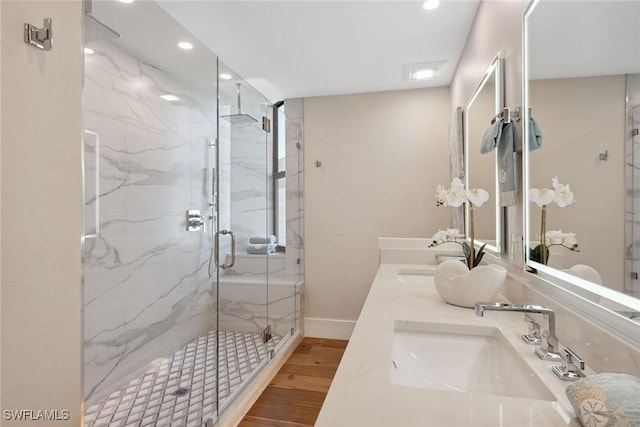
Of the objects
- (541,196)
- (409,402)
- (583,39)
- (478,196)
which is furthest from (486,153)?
(409,402)

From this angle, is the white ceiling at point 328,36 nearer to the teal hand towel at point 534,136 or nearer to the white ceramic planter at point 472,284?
the teal hand towel at point 534,136

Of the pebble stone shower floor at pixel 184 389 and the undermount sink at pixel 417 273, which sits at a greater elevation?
the undermount sink at pixel 417 273

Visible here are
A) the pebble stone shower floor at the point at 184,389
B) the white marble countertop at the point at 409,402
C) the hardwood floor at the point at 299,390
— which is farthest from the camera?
the hardwood floor at the point at 299,390

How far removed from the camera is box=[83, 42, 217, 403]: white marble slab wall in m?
1.81

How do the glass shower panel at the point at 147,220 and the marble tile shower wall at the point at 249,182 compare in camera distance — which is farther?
the marble tile shower wall at the point at 249,182

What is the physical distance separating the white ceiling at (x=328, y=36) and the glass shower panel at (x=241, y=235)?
27cm

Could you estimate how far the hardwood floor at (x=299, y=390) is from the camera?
196cm

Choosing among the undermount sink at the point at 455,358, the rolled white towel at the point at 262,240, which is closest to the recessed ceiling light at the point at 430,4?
the undermount sink at the point at 455,358

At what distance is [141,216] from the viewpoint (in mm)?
2086

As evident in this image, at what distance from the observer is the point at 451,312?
4.02 ft

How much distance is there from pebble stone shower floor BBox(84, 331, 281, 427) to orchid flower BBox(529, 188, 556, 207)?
190 cm

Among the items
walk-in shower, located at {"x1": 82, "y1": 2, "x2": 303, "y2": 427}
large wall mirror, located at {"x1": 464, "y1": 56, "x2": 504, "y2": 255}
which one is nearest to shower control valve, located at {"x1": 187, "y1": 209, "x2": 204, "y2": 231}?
walk-in shower, located at {"x1": 82, "y1": 2, "x2": 303, "y2": 427}

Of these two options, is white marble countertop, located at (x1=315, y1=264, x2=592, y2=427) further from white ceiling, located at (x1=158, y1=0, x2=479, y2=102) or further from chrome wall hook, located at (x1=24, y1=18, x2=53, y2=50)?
white ceiling, located at (x1=158, y1=0, x2=479, y2=102)

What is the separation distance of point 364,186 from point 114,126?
7.05 ft
